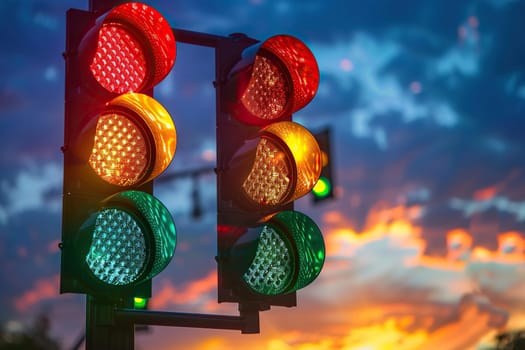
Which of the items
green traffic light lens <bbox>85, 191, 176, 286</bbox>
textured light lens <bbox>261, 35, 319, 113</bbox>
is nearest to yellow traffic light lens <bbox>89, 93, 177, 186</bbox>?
green traffic light lens <bbox>85, 191, 176, 286</bbox>

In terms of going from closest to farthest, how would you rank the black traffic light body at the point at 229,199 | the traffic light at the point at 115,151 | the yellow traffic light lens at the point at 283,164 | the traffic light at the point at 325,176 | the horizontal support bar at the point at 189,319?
1. the traffic light at the point at 115,151
2. the horizontal support bar at the point at 189,319
3. the black traffic light body at the point at 229,199
4. the yellow traffic light lens at the point at 283,164
5. the traffic light at the point at 325,176

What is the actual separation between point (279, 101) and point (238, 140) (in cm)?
38

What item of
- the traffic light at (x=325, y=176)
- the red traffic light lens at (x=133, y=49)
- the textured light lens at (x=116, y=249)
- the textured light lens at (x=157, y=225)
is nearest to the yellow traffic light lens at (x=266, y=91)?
the red traffic light lens at (x=133, y=49)

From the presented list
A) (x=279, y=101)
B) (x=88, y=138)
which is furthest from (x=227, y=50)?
(x=88, y=138)

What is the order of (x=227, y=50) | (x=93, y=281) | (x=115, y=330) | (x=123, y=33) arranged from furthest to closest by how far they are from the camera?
1. (x=227, y=50)
2. (x=123, y=33)
3. (x=115, y=330)
4. (x=93, y=281)

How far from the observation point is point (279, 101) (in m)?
4.18

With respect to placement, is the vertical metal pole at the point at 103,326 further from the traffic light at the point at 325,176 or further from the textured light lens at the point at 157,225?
the traffic light at the point at 325,176

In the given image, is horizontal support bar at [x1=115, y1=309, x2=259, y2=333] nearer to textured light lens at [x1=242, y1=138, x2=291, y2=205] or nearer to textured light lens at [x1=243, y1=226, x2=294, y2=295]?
textured light lens at [x1=243, y1=226, x2=294, y2=295]

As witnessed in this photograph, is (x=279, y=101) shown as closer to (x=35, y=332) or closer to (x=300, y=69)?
(x=300, y=69)

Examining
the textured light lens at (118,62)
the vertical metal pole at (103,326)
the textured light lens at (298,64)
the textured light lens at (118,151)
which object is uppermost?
the textured light lens at (298,64)

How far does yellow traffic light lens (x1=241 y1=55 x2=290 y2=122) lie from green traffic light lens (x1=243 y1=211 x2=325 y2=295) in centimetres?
56

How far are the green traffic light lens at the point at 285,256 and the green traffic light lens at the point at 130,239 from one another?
19.4 inches

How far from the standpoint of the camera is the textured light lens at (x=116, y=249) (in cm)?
330

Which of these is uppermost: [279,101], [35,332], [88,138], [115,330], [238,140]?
[35,332]
